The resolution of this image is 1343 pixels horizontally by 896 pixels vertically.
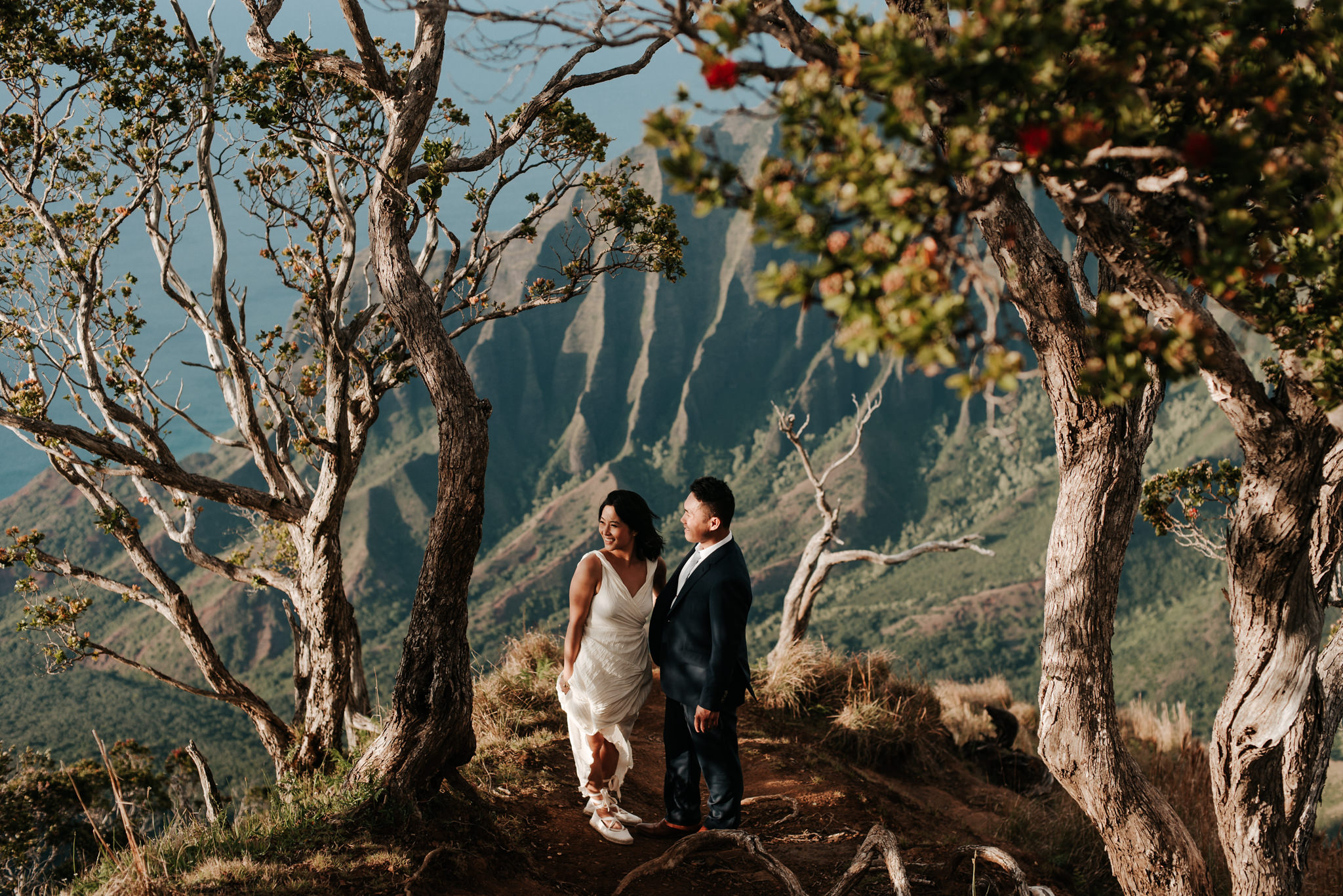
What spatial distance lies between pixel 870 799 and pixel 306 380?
6.79 m

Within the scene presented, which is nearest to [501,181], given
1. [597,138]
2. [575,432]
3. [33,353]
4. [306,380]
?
[597,138]

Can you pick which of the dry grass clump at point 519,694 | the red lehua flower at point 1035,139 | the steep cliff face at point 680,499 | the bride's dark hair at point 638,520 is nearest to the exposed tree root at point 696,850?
the bride's dark hair at point 638,520

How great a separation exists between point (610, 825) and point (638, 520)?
69.7 inches

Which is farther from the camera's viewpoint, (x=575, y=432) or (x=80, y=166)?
(x=575, y=432)

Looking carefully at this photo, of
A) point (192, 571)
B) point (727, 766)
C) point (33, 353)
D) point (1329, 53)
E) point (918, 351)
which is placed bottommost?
point (192, 571)

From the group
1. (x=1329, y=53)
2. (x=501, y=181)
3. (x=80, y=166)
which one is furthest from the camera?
(x=80, y=166)

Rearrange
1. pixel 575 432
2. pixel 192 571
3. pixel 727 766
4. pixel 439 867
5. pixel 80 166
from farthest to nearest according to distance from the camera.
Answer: pixel 575 432 < pixel 192 571 < pixel 80 166 < pixel 727 766 < pixel 439 867

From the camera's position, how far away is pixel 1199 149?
1.85m

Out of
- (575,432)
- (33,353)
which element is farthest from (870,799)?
(575,432)

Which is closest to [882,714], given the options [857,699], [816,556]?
[857,699]

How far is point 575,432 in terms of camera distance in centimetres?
10238

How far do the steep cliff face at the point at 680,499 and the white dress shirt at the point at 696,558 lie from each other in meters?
4.96

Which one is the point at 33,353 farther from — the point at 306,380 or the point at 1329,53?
the point at 1329,53

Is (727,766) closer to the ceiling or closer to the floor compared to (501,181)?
closer to the floor
